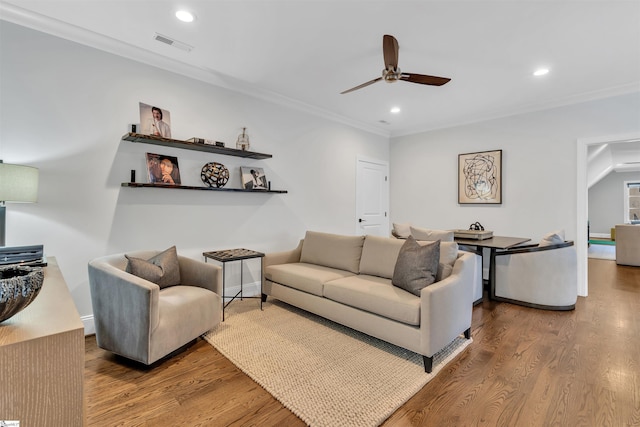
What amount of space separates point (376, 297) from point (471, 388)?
859 millimetres

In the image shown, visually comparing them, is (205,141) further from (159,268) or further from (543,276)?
(543,276)

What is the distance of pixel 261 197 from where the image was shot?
4.06 meters

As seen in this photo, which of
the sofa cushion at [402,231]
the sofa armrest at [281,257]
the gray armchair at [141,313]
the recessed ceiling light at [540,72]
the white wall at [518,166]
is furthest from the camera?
the sofa cushion at [402,231]

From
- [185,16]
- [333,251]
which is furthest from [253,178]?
[185,16]

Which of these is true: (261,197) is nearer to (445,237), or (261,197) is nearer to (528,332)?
(445,237)

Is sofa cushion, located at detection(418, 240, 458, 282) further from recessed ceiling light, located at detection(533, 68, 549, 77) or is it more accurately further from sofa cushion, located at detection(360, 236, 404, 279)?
recessed ceiling light, located at detection(533, 68, 549, 77)

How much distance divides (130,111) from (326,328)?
2.87 meters

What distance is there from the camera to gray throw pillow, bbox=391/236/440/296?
Answer: 2432 mm

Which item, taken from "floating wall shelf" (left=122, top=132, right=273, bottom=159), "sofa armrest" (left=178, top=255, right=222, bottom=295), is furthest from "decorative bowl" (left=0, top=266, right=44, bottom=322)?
"floating wall shelf" (left=122, top=132, right=273, bottom=159)

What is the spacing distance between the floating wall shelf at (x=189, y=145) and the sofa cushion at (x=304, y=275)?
140 cm

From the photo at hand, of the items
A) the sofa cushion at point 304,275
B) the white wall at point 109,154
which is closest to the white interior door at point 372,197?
the white wall at point 109,154

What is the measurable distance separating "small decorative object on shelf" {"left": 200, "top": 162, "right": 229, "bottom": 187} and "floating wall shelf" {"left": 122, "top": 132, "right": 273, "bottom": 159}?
17 centimetres

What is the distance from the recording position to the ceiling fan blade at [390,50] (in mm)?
2307

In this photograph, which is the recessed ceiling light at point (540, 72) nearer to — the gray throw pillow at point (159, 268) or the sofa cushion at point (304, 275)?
the sofa cushion at point (304, 275)
